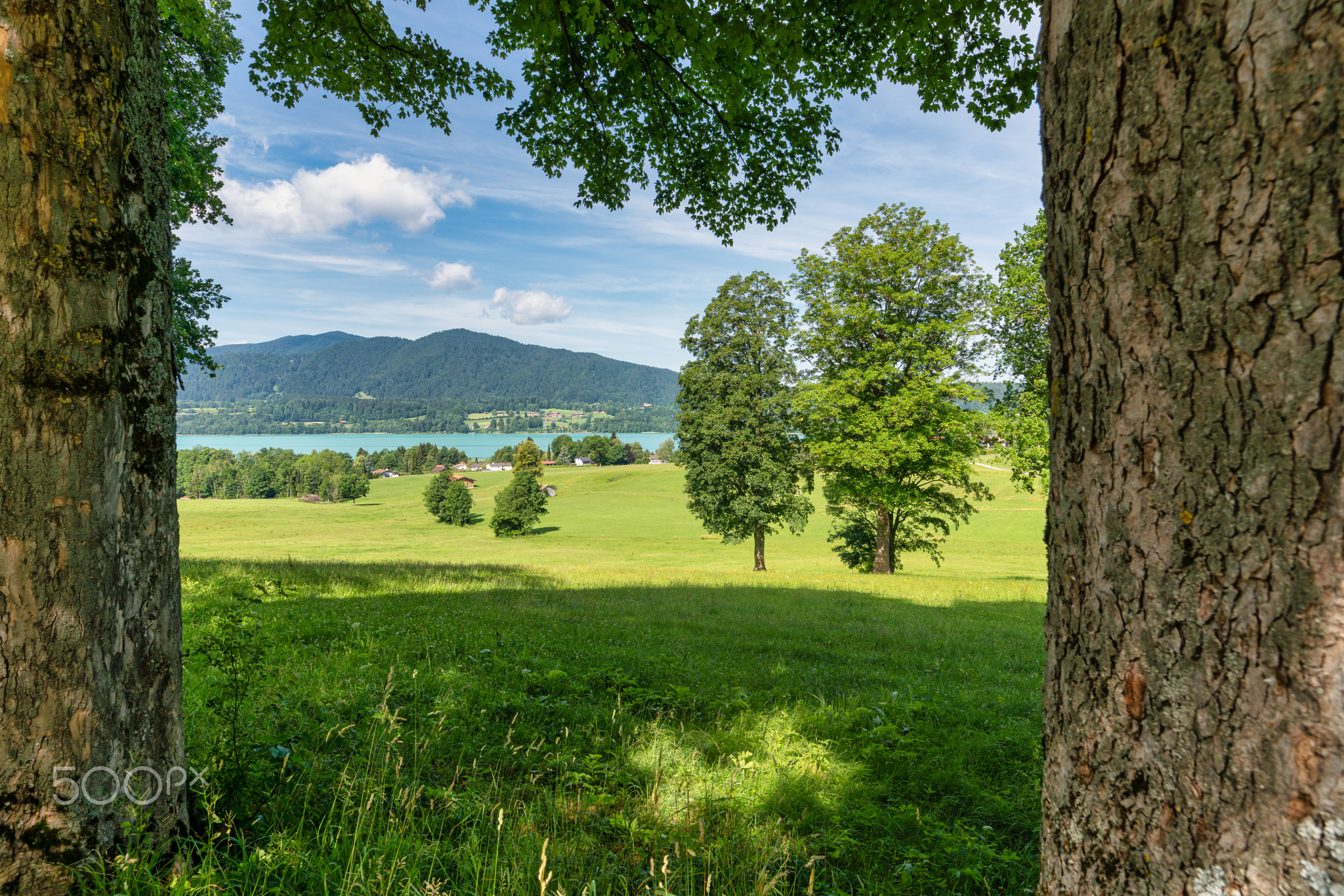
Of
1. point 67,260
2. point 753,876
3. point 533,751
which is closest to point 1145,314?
point 753,876

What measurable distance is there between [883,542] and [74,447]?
73.5ft

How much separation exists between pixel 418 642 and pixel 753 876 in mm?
4743

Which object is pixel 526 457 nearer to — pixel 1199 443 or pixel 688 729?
pixel 688 729

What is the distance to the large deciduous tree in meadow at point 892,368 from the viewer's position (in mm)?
19328

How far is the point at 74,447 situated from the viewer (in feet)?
7.54

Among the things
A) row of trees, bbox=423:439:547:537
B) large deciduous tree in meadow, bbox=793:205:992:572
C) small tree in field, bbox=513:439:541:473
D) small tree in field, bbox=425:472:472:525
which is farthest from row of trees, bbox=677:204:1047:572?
small tree in field, bbox=513:439:541:473

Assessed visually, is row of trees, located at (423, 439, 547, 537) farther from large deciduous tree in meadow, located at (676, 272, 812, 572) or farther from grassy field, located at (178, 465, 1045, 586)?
large deciduous tree in meadow, located at (676, 272, 812, 572)

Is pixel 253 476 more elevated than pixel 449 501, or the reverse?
pixel 449 501

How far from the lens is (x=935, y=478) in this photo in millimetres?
21812

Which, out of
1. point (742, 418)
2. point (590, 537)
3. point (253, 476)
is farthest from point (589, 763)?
point (253, 476)

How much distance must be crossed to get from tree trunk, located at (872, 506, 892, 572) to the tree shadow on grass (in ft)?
41.9

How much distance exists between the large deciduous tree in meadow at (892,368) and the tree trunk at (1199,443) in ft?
58.8

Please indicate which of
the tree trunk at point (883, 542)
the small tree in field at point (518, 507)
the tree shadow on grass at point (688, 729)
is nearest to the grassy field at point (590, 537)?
the tree trunk at point (883, 542)

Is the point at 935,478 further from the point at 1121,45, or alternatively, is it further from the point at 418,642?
the point at 1121,45
